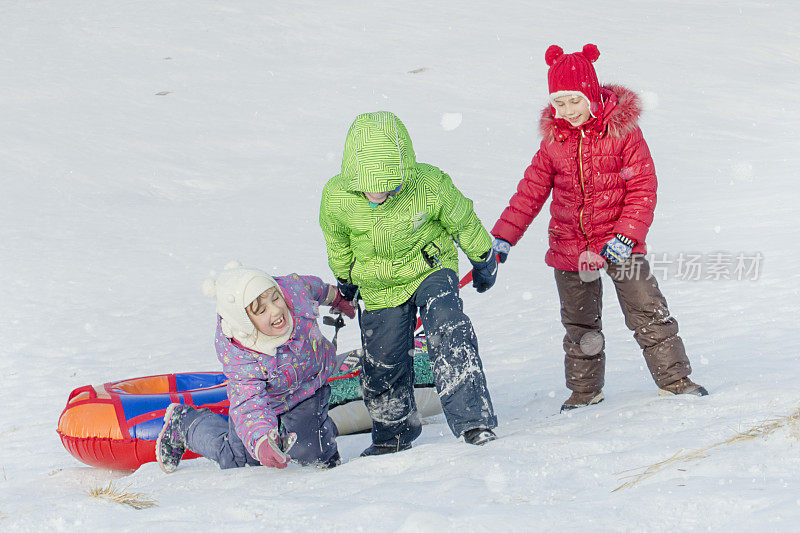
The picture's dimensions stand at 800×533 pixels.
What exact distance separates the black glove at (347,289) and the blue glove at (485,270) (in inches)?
26.7

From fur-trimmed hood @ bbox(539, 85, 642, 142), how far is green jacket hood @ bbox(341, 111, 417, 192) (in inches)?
36.6

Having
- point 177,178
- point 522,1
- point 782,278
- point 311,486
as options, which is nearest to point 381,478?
point 311,486

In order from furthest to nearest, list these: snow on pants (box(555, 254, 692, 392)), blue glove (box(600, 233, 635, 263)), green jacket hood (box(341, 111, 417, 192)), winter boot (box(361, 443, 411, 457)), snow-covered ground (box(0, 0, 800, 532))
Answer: winter boot (box(361, 443, 411, 457)) → snow on pants (box(555, 254, 692, 392)) → blue glove (box(600, 233, 635, 263)) → green jacket hood (box(341, 111, 417, 192)) → snow-covered ground (box(0, 0, 800, 532))

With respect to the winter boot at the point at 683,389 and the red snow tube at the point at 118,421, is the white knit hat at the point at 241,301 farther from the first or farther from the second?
the winter boot at the point at 683,389

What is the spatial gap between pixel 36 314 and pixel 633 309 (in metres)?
6.04

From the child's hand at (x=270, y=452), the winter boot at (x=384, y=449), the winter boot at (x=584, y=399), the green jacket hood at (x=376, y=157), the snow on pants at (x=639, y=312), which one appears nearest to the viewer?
the child's hand at (x=270, y=452)

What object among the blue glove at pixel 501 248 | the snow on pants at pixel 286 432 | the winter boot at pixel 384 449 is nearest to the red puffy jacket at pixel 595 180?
the blue glove at pixel 501 248

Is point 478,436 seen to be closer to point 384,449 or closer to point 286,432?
point 384,449

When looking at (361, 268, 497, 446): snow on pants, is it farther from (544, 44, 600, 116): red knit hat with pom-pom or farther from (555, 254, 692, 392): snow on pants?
(544, 44, 600, 116): red knit hat with pom-pom

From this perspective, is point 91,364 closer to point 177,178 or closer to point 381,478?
point 381,478

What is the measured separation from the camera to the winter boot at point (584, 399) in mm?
4891

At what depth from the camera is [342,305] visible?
15.4ft

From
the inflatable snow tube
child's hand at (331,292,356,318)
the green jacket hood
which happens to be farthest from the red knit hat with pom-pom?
the inflatable snow tube

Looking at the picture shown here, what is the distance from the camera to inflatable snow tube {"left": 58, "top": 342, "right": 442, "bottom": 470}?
4.64 metres
